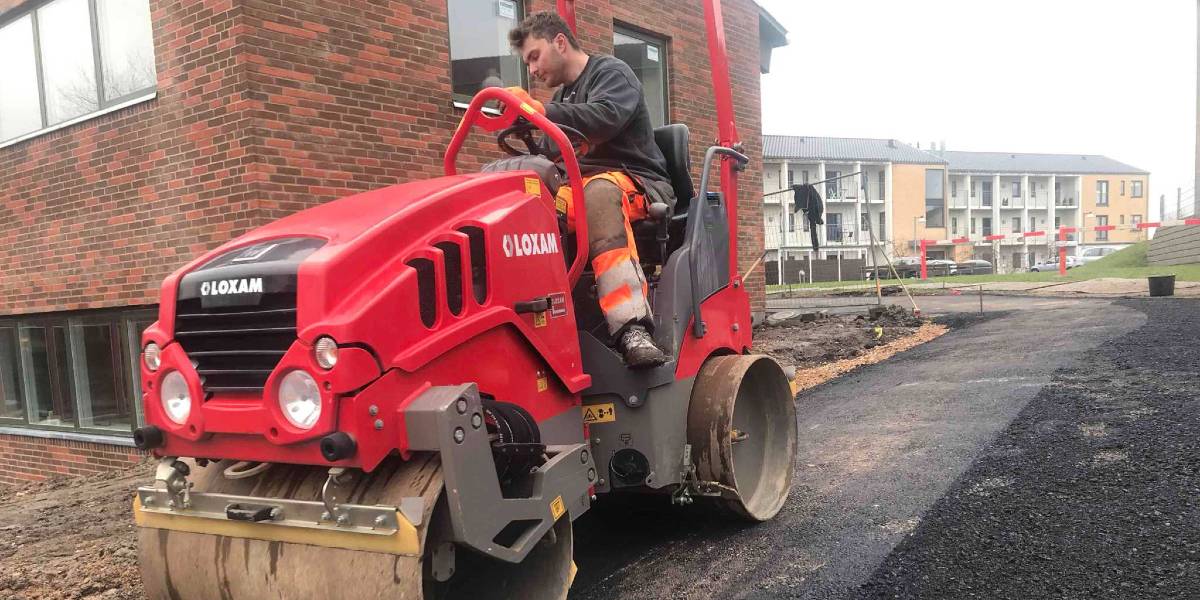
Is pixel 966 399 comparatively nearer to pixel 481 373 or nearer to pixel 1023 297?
pixel 481 373

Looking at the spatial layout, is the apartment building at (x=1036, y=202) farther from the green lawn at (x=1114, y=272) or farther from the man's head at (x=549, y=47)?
the man's head at (x=549, y=47)

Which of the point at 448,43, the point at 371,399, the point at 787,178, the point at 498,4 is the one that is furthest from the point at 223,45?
the point at 787,178

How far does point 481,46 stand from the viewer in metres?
7.80

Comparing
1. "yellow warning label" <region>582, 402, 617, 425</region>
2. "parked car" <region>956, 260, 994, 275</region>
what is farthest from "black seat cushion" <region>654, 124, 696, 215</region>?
"parked car" <region>956, 260, 994, 275</region>

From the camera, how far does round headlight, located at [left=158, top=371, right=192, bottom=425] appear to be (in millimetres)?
2541

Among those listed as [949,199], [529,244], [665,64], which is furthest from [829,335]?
[949,199]

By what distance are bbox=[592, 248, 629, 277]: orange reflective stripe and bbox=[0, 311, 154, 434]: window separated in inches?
211

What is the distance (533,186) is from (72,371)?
688 centimetres

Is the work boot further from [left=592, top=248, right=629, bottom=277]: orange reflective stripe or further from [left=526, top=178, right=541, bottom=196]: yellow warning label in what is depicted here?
[left=526, top=178, right=541, bottom=196]: yellow warning label

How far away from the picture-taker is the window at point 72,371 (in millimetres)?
7438

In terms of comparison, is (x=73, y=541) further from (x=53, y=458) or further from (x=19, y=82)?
(x=19, y=82)

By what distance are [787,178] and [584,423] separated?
63194 millimetres

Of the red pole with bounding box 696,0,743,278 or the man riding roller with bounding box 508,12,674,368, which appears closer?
the man riding roller with bounding box 508,12,674,368

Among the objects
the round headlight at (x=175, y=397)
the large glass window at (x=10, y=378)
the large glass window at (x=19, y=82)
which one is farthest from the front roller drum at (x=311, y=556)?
the large glass window at (x=10, y=378)
